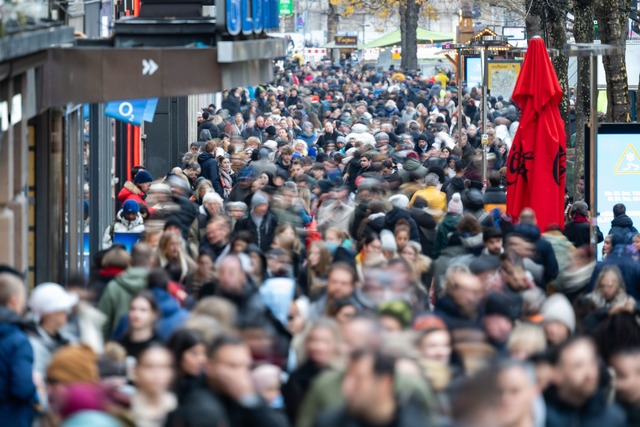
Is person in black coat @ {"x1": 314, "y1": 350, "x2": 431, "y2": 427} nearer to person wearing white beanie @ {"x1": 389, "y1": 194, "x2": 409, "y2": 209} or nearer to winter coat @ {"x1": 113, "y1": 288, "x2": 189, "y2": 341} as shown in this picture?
winter coat @ {"x1": 113, "y1": 288, "x2": 189, "y2": 341}

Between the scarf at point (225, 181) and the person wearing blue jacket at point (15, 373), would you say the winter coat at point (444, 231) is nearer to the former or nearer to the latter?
the person wearing blue jacket at point (15, 373)

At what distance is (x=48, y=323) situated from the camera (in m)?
9.48

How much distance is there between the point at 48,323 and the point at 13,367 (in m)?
0.65

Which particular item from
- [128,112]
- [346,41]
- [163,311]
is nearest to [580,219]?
[128,112]

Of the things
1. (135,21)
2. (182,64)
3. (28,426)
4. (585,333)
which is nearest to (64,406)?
(28,426)

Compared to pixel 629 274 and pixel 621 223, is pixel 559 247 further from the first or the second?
pixel 621 223

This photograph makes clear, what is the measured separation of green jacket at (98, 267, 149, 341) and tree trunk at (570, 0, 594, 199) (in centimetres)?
1190

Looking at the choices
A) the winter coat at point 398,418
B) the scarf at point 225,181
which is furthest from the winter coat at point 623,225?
the winter coat at point 398,418

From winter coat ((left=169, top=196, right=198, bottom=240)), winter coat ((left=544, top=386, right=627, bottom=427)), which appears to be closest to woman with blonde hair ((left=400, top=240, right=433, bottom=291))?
winter coat ((left=169, top=196, right=198, bottom=240))

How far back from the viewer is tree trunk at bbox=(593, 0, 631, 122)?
2139cm

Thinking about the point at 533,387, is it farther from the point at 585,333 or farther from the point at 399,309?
the point at 585,333

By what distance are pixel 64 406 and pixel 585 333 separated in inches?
176

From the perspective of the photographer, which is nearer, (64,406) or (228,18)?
(64,406)

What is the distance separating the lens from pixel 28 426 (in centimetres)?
912
